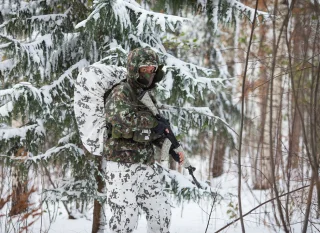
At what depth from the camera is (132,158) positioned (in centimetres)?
280

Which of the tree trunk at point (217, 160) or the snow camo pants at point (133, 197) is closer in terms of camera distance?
the snow camo pants at point (133, 197)

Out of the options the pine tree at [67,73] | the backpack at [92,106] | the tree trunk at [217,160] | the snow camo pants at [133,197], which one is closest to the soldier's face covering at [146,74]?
the backpack at [92,106]

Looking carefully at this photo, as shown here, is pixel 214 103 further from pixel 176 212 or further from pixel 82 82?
pixel 82 82

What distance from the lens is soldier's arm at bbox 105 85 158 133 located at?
8.81ft

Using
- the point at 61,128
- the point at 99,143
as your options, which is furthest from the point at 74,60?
the point at 99,143

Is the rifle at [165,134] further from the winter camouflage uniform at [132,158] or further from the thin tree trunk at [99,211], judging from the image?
the thin tree trunk at [99,211]

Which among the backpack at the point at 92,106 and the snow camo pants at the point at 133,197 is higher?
the backpack at the point at 92,106

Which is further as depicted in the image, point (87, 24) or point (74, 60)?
point (74, 60)

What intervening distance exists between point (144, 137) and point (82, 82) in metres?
0.68

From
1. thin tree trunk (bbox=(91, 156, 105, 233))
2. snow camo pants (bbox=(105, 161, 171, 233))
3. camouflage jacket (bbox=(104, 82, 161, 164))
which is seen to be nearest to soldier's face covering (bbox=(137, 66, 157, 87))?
camouflage jacket (bbox=(104, 82, 161, 164))

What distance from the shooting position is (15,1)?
4145 mm

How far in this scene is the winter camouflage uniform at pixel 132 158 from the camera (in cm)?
273

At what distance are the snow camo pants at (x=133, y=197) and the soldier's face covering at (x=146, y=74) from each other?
662 millimetres

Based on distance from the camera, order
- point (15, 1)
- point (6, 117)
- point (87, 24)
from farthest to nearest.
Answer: point (15, 1), point (6, 117), point (87, 24)
